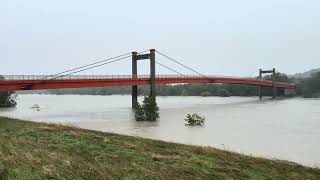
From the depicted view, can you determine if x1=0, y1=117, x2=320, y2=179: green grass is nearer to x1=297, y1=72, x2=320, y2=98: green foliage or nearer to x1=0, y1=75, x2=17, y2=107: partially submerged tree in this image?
x1=0, y1=75, x2=17, y2=107: partially submerged tree

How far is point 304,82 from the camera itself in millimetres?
134250

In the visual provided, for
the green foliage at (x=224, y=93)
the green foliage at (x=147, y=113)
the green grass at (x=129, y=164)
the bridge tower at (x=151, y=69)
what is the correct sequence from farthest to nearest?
the green foliage at (x=224, y=93)
the bridge tower at (x=151, y=69)
the green foliage at (x=147, y=113)
the green grass at (x=129, y=164)

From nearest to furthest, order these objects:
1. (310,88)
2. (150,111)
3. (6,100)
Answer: (150,111) → (6,100) → (310,88)

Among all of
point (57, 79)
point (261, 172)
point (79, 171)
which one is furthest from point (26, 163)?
point (57, 79)

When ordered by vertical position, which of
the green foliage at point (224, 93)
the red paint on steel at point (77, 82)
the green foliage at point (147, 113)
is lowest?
the green foliage at point (147, 113)

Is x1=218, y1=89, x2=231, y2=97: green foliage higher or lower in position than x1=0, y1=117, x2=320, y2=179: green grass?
higher

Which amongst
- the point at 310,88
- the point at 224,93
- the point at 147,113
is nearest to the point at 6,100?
the point at 147,113

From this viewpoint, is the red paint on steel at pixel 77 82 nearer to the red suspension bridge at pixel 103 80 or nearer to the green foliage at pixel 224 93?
the red suspension bridge at pixel 103 80

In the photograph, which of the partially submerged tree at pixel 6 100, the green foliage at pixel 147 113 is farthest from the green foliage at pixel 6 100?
the green foliage at pixel 147 113

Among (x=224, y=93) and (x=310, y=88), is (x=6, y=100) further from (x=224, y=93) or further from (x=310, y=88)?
(x=310, y=88)

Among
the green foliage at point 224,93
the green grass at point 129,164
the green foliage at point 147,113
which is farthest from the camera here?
the green foliage at point 224,93

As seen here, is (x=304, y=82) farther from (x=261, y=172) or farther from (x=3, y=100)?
(x=261, y=172)

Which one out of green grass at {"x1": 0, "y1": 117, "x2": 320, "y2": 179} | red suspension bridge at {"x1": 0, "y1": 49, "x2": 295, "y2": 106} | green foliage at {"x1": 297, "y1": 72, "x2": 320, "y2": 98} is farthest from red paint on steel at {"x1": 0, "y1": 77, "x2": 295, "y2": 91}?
green foliage at {"x1": 297, "y1": 72, "x2": 320, "y2": 98}

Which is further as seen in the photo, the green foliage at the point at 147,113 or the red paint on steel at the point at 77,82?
the red paint on steel at the point at 77,82
